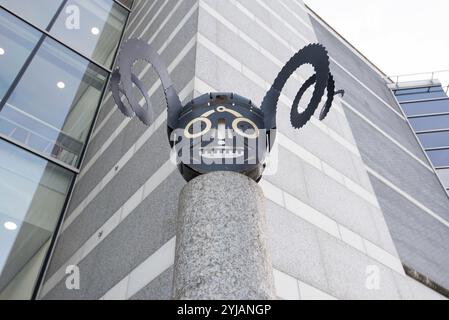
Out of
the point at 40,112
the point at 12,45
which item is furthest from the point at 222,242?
the point at 12,45

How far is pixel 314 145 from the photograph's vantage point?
633cm

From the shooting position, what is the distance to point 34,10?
981cm

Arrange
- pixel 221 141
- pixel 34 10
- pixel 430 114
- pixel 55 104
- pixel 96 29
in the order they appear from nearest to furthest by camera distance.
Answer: pixel 221 141
pixel 55 104
pixel 34 10
pixel 96 29
pixel 430 114

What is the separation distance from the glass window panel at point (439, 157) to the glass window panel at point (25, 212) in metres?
13.6

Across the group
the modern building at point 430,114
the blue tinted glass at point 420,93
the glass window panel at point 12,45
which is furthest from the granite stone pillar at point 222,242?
the blue tinted glass at point 420,93

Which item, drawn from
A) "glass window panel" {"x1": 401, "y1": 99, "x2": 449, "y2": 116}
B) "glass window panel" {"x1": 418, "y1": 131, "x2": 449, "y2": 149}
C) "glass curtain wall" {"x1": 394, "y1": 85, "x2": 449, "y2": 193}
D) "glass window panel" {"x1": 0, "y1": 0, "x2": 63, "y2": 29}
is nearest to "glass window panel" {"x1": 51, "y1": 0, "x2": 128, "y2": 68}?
"glass window panel" {"x1": 0, "y1": 0, "x2": 63, "y2": 29}

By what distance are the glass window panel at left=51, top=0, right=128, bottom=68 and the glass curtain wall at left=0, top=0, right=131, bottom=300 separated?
0.03 m

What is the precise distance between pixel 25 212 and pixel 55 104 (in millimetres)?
2812

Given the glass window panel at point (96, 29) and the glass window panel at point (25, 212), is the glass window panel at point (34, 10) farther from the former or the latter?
the glass window panel at point (25, 212)

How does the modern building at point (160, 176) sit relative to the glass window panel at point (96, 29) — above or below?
below

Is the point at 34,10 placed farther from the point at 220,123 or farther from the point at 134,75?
the point at 220,123

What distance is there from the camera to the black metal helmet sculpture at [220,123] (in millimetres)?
3150
